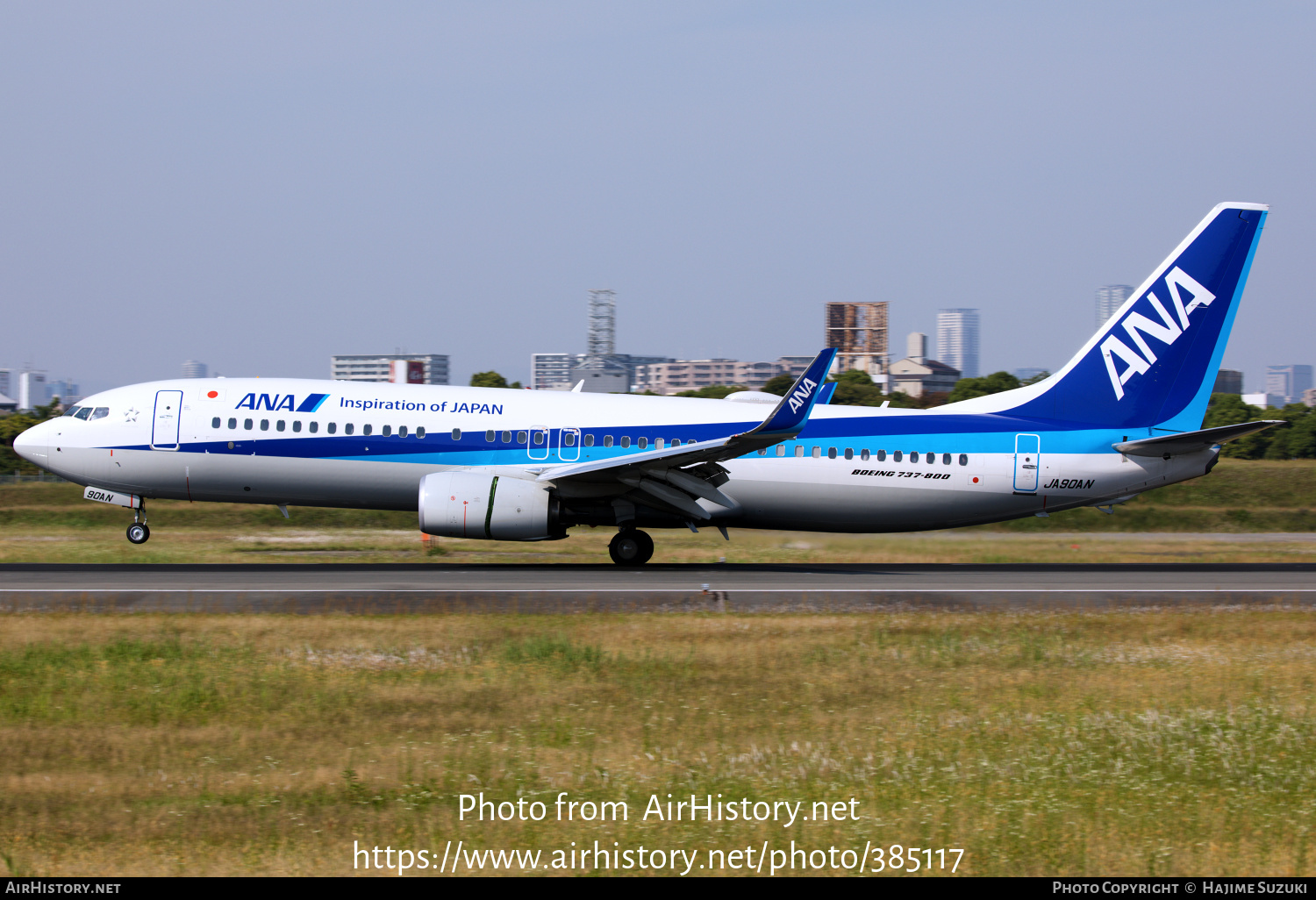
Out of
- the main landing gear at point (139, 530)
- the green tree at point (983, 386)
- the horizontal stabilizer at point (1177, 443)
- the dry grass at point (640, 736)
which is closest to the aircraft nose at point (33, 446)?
the main landing gear at point (139, 530)

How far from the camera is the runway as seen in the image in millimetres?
17000

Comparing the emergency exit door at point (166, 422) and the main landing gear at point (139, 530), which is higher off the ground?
the emergency exit door at point (166, 422)

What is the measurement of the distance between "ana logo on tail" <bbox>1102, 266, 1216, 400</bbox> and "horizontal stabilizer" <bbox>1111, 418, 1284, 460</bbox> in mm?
1289

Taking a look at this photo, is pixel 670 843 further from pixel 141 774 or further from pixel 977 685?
pixel 977 685

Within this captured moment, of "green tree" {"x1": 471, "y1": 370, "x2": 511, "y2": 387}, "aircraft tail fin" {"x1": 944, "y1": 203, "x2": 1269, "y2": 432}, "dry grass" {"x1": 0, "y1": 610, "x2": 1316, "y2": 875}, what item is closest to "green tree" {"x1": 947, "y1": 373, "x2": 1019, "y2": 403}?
"green tree" {"x1": 471, "y1": 370, "x2": 511, "y2": 387}

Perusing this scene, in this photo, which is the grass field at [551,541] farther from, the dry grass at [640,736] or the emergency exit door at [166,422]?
the dry grass at [640,736]

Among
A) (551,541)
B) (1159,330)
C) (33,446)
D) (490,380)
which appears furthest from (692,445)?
(490,380)

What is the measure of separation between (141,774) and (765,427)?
1390 centimetres

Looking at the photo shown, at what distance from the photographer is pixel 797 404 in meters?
20.8

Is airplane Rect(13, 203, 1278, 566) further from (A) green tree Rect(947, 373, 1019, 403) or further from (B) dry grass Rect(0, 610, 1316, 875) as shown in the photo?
(A) green tree Rect(947, 373, 1019, 403)

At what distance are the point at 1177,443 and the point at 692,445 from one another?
411 inches

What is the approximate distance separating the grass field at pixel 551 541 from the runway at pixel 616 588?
2224 mm

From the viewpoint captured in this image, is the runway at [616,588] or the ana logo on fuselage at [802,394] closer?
the runway at [616,588]

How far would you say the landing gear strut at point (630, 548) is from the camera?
77.5 ft
